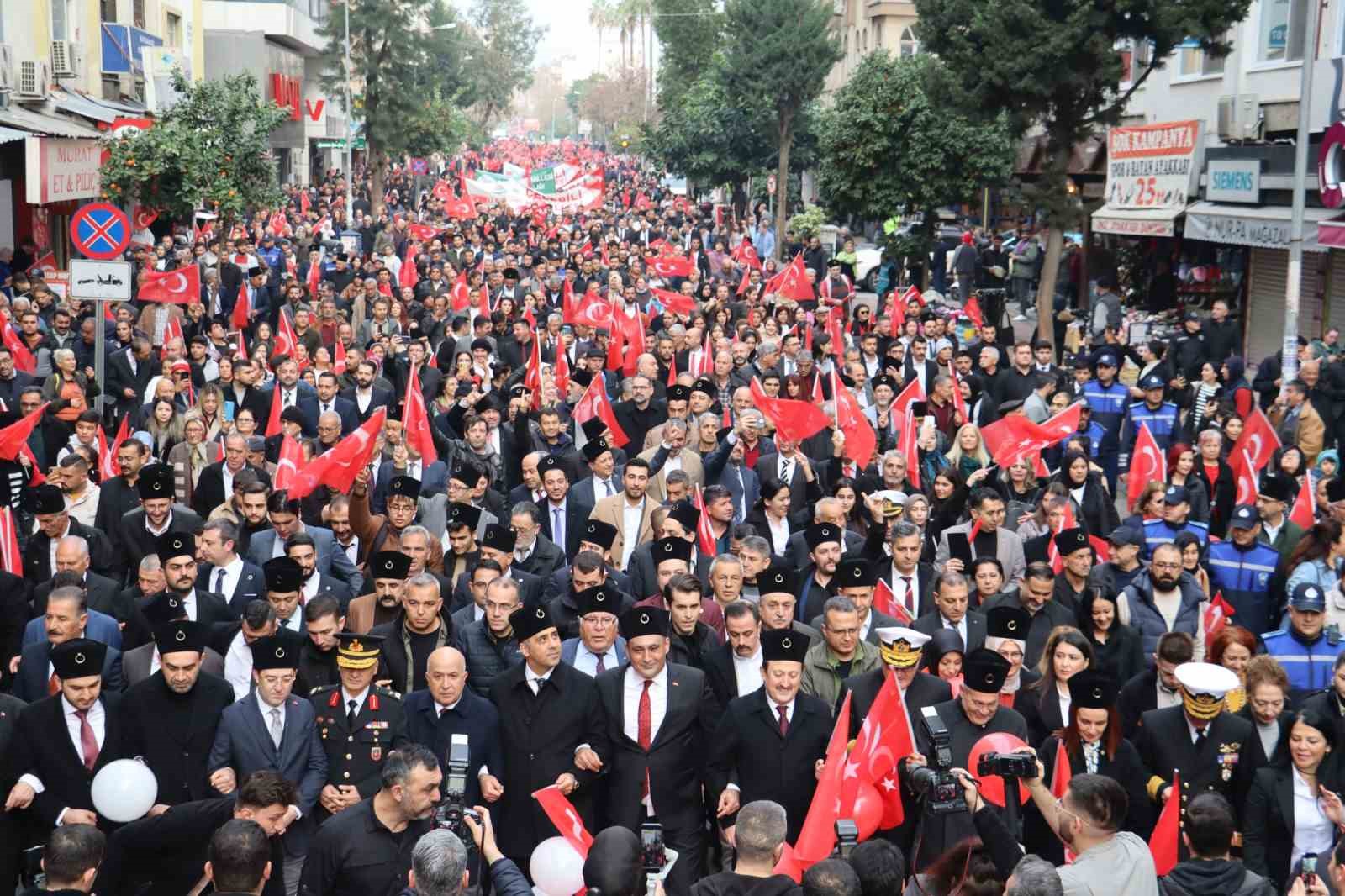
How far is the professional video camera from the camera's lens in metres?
6.44

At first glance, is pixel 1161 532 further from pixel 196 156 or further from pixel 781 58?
pixel 781 58

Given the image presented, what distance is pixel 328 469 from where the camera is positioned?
12.3m

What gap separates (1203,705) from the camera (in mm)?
7434

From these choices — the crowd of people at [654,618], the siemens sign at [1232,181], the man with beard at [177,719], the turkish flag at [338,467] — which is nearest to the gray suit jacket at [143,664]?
the crowd of people at [654,618]

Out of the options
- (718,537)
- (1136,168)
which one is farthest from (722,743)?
(1136,168)

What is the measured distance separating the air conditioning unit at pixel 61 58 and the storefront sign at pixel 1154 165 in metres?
17.5

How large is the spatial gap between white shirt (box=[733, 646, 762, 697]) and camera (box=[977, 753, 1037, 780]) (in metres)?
1.91

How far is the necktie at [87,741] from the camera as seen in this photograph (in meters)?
7.37

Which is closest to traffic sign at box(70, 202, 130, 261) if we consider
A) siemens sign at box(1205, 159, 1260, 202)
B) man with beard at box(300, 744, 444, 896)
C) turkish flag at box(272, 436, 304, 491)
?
turkish flag at box(272, 436, 304, 491)

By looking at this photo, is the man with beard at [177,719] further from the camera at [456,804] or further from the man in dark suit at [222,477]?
the man in dark suit at [222,477]

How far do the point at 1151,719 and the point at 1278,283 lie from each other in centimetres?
1941

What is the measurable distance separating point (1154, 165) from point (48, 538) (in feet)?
71.9

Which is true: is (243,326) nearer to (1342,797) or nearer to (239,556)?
(239,556)

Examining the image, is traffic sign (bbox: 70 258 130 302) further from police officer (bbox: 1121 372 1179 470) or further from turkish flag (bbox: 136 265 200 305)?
police officer (bbox: 1121 372 1179 470)
